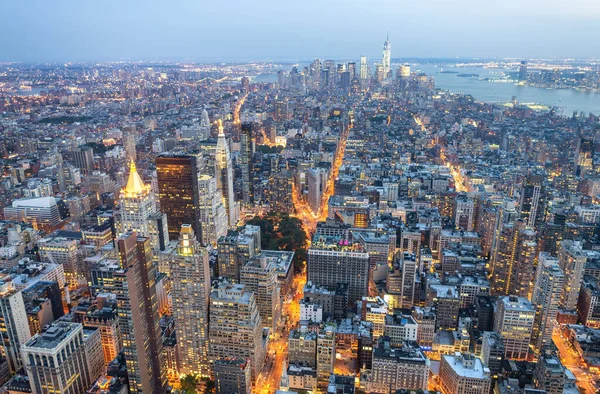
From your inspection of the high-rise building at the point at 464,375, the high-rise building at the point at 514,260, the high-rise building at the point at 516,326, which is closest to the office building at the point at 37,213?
the high-rise building at the point at 464,375

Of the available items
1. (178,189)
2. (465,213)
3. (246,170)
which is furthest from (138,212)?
(465,213)

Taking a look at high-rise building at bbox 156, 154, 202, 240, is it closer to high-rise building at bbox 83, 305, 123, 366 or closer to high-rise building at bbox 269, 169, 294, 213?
high-rise building at bbox 269, 169, 294, 213

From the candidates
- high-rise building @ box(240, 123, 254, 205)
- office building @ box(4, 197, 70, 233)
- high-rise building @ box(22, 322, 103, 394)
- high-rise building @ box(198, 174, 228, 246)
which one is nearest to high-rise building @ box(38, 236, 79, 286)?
office building @ box(4, 197, 70, 233)

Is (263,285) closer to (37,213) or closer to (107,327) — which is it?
(107,327)

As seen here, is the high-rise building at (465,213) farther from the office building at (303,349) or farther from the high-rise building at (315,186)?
the office building at (303,349)

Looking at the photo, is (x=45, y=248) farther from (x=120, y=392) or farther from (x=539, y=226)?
(x=539, y=226)
